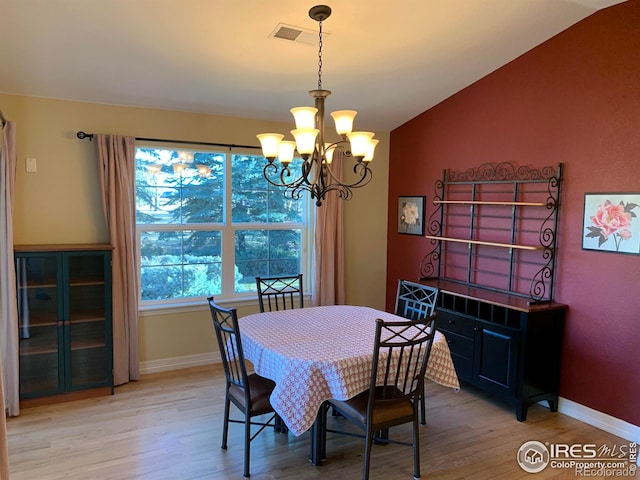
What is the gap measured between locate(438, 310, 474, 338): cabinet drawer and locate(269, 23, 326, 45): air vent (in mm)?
2283

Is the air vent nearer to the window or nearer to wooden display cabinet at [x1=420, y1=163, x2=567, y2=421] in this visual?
the window

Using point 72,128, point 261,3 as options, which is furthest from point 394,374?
point 72,128

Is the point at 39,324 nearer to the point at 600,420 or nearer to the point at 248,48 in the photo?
the point at 248,48

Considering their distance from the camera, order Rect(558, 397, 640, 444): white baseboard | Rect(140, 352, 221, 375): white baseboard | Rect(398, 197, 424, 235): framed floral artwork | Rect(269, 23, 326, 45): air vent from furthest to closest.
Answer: Rect(398, 197, 424, 235): framed floral artwork
Rect(140, 352, 221, 375): white baseboard
Rect(558, 397, 640, 444): white baseboard
Rect(269, 23, 326, 45): air vent

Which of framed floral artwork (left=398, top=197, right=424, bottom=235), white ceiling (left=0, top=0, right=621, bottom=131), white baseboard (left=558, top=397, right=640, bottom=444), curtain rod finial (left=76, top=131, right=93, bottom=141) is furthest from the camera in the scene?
framed floral artwork (left=398, top=197, right=424, bottom=235)

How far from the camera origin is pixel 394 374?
8.28ft

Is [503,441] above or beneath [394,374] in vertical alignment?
beneath

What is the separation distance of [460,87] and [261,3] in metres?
2.25

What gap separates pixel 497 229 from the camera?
13.1 ft

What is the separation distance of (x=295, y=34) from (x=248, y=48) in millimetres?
373

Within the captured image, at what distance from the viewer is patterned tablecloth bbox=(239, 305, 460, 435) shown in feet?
7.74

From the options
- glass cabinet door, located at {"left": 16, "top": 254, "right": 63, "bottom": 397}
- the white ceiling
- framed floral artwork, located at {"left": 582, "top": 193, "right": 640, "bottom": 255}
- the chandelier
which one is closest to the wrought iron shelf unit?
framed floral artwork, located at {"left": 582, "top": 193, "right": 640, "bottom": 255}

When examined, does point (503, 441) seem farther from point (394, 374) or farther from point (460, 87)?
point (460, 87)

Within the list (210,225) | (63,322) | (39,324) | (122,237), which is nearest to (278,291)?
(210,225)
